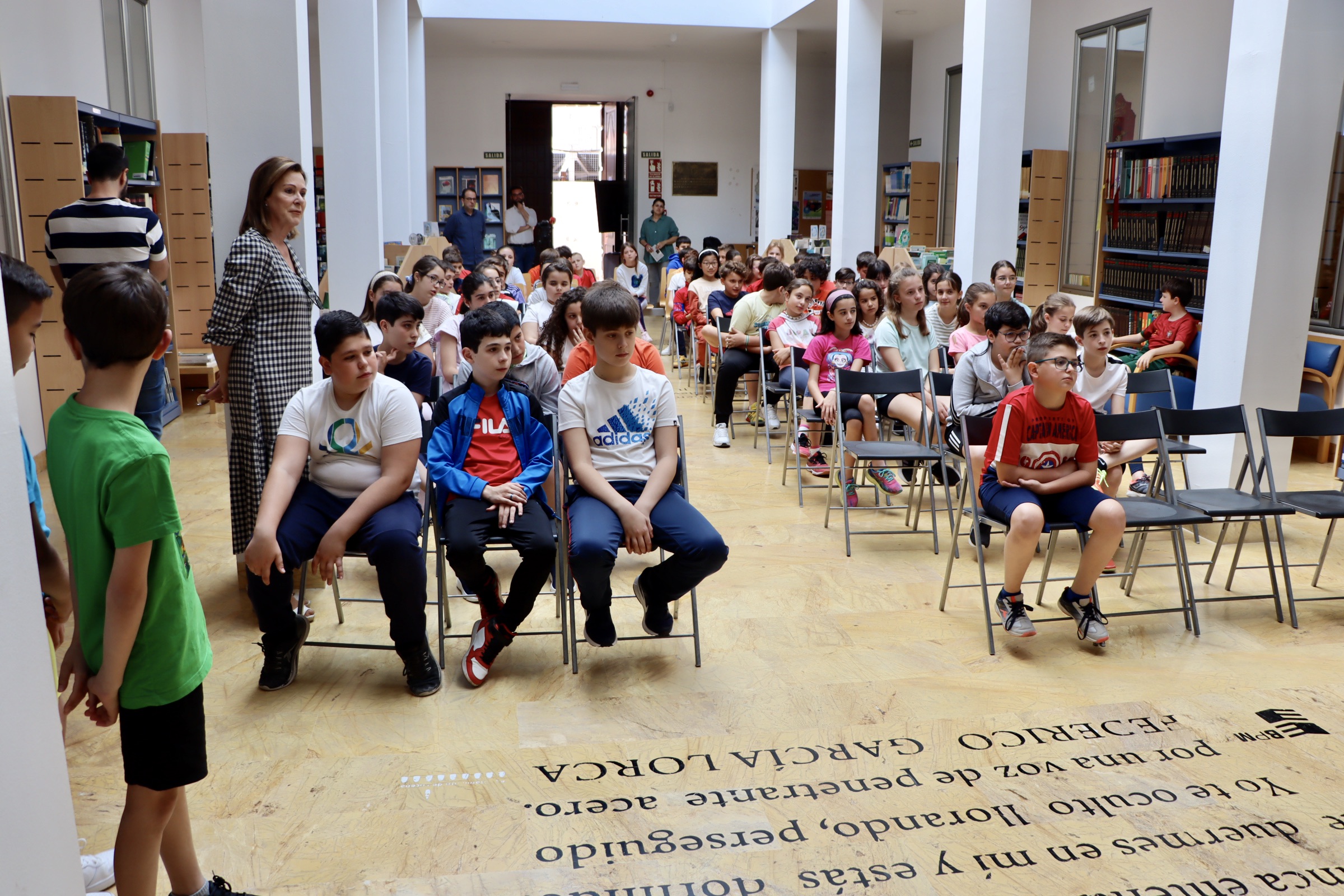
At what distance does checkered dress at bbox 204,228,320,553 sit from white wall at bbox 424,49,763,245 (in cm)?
1291

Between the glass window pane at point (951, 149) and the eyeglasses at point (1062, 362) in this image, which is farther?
the glass window pane at point (951, 149)

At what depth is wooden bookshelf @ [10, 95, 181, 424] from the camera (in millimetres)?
5723

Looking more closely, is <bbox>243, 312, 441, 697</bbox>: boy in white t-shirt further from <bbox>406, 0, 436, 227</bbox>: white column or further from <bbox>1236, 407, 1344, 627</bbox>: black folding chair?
<bbox>406, 0, 436, 227</bbox>: white column

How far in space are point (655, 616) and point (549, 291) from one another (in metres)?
3.33

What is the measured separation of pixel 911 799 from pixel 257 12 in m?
4.26

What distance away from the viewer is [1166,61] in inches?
353

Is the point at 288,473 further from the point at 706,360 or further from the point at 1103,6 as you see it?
the point at 1103,6

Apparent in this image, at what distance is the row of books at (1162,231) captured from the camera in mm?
8219

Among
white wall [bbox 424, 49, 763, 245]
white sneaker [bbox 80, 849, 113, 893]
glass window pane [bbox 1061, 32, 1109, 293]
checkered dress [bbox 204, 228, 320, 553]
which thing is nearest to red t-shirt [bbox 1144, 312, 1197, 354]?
glass window pane [bbox 1061, 32, 1109, 293]

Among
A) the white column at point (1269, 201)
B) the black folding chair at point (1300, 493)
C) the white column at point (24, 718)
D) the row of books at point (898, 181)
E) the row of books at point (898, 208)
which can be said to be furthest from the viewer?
the row of books at point (898, 208)

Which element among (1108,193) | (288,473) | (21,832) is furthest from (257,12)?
(1108,193)

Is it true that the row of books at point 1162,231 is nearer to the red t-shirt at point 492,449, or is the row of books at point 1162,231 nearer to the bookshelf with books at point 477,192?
the red t-shirt at point 492,449

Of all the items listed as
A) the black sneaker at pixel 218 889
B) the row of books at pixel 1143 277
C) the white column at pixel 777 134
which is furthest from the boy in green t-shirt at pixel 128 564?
the white column at pixel 777 134

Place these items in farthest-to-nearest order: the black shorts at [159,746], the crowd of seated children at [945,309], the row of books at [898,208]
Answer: the row of books at [898,208], the crowd of seated children at [945,309], the black shorts at [159,746]
